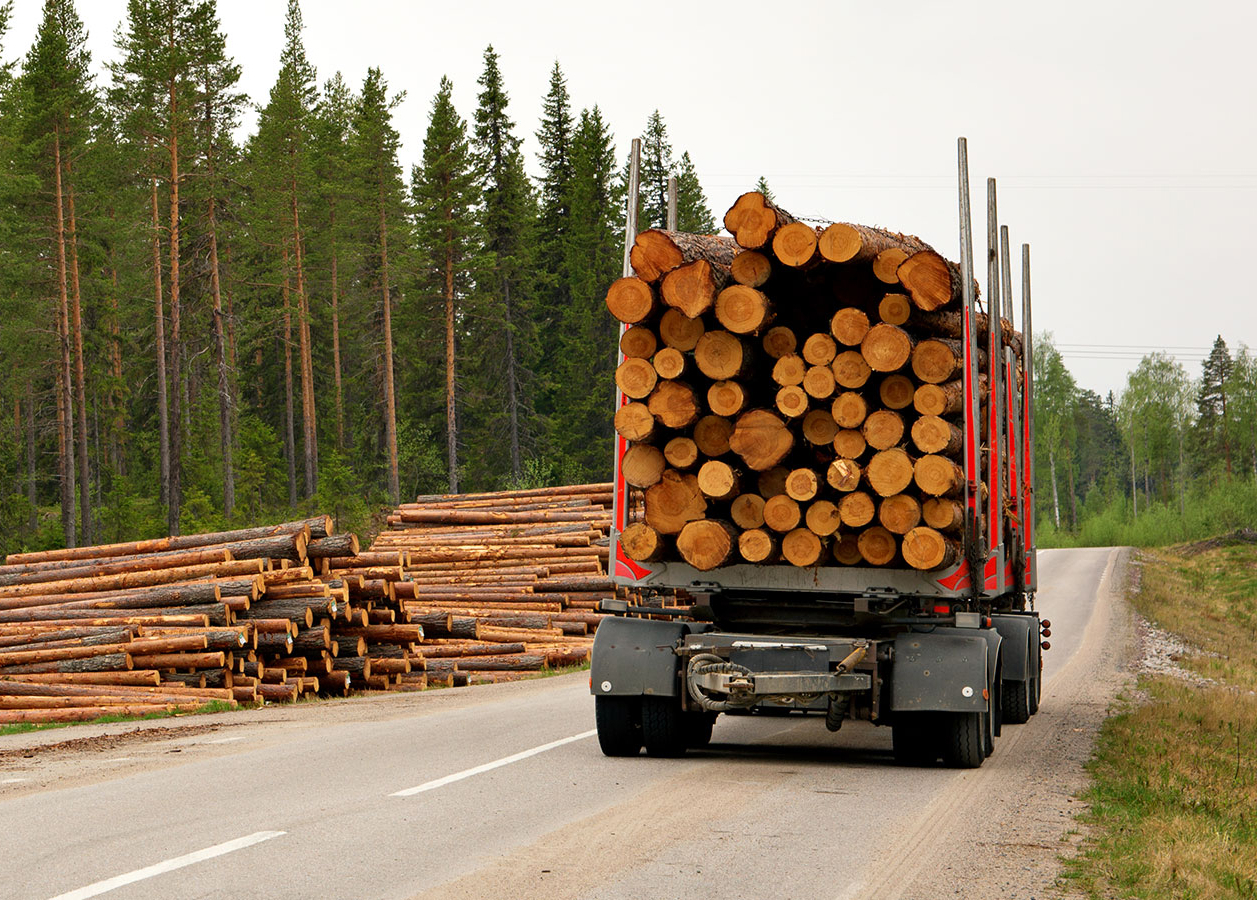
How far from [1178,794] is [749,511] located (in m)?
3.59

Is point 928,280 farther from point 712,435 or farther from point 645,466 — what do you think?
point 645,466

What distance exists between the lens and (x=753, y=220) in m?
9.82

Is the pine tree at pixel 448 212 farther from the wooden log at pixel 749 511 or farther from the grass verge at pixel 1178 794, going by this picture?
the wooden log at pixel 749 511

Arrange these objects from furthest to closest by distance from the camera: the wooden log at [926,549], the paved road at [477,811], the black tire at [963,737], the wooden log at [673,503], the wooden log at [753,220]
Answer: the wooden log at [673,503] < the black tire at [963,737] < the wooden log at [753,220] < the wooden log at [926,549] < the paved road at [477,811]

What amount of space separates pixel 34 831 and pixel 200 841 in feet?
3.81

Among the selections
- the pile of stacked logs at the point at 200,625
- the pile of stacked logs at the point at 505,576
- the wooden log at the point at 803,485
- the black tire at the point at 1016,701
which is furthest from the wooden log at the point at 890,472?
the pile of stacked logs at the point at 505,576

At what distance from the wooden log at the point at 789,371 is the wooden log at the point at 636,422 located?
1.01 m

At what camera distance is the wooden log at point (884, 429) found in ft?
31.7

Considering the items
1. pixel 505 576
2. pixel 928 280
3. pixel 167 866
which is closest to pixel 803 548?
pixel 928 280

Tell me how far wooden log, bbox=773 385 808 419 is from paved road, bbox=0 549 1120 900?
267 cm

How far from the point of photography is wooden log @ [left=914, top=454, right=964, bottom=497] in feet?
31.3

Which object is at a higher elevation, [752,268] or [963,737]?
[752,268]

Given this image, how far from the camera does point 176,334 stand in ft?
145

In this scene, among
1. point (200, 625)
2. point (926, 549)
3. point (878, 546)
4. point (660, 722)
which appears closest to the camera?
point (926, 549)
